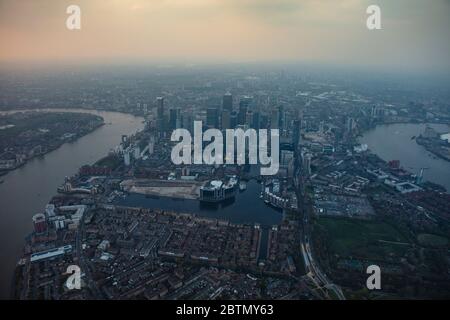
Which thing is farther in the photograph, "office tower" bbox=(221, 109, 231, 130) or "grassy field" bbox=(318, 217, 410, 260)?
"office tower" bbox=(221, 109, 231, 130)

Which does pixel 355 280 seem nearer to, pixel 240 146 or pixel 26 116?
pixel 240 146

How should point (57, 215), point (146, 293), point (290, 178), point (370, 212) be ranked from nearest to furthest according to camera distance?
point (146, 293) < point (57, 215) < point (370, 212) < point (290, 178)

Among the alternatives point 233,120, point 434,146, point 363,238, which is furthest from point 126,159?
point 434,146

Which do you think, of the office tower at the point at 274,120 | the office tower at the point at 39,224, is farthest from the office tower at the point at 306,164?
the office tower at the point at 39,224

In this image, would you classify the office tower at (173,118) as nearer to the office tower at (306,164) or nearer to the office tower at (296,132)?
the office tower at (296,132)

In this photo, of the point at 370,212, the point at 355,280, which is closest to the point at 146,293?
the point at 355,280

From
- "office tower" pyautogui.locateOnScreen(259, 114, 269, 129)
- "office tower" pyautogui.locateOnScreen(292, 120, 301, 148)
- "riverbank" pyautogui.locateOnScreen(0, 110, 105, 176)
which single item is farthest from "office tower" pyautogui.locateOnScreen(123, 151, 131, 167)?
"office tower" pyautogui.locateOnScreen(292, 120, 301, 148)

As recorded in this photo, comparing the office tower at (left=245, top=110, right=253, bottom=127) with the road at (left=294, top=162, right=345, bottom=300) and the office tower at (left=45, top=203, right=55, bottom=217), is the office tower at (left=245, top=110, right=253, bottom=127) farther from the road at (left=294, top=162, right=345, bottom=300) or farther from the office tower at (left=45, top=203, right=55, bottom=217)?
the office tower at (left=45, top=203, right=55, bottom=217)
